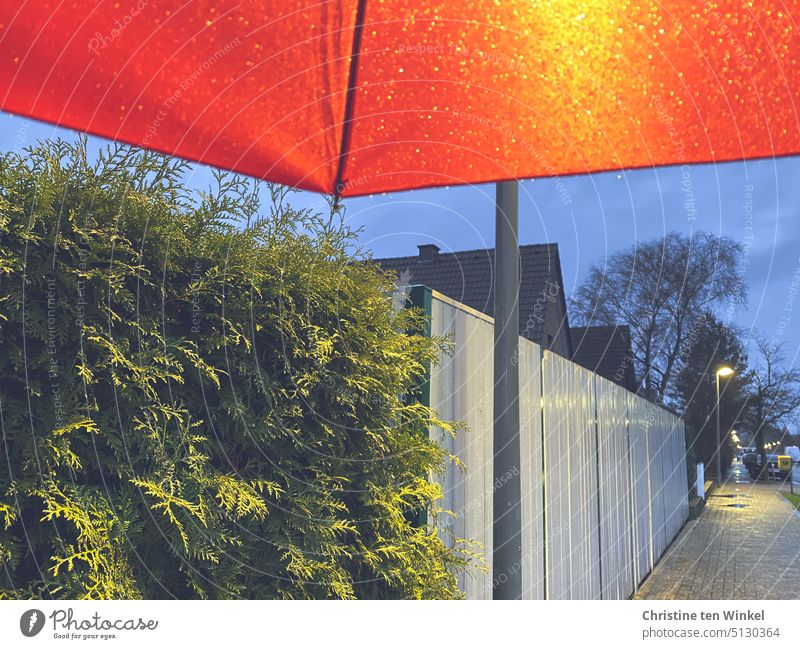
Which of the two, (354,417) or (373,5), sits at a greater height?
(373,5)

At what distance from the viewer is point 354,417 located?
2.77 meters

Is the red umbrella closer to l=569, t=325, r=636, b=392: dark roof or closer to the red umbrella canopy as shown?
the red umbrella canopy

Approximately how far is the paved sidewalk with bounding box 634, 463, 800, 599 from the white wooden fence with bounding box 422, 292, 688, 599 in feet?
1.42

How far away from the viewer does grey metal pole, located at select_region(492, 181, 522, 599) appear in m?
3.00

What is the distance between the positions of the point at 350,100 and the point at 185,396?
1.28m

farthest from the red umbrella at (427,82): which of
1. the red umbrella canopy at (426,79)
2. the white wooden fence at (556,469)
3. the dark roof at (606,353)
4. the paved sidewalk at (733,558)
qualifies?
the dark roof at (606,353)

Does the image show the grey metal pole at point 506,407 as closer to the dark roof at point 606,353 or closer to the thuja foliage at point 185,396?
the thuja foliage at point 185,396

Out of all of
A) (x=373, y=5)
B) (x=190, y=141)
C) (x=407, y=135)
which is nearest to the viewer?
(x=373, y=5)

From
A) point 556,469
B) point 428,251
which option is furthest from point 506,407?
point 428,251

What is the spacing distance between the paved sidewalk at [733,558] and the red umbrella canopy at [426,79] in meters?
6.59

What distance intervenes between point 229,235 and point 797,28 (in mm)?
1717

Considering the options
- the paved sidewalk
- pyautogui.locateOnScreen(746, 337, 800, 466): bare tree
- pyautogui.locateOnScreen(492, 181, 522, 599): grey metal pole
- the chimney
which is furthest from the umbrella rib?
the chimney

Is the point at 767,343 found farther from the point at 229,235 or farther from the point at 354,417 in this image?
the point at 229,235
